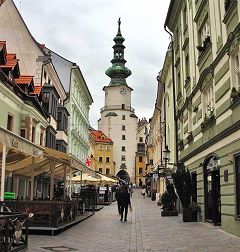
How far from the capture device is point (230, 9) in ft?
42.7

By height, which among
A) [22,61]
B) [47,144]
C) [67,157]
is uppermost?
[22,61]

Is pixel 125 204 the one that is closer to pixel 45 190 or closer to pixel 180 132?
pixel 180 132

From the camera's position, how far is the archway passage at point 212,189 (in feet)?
53.0

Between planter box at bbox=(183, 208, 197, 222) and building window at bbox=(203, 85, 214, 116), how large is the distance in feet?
15.0

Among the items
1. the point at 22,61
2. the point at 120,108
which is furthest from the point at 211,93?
the point at 120,108

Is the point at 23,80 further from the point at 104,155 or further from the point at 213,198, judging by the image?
the point at 104,155

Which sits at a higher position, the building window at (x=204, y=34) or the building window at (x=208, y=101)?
the building window at (x=204, y=34)

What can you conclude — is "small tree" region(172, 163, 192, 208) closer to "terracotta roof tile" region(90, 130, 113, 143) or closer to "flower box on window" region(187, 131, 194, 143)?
"flower box on window" region(187, 131, 194, 143)

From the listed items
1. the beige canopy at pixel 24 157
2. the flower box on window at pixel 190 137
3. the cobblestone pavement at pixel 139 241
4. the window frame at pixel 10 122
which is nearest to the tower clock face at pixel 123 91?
the window frame at pixel 10 122

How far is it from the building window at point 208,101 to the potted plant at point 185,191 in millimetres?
3583

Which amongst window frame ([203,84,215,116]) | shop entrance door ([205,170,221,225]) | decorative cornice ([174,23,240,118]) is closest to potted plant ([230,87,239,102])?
decorative cornice ([174,23,240,118])

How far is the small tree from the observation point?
19.3m

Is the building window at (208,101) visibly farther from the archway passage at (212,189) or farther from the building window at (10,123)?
the building window at (10,123)

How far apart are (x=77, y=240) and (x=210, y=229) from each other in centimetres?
538
